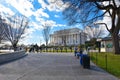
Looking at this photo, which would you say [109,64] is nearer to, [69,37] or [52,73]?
[52,73]

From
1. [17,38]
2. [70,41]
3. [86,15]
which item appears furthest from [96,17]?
[70,41]

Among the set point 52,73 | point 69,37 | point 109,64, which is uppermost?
point 69,37

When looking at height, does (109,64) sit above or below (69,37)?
below

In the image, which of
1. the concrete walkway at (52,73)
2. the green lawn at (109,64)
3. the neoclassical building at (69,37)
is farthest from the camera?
the neoclassical building at (69,37)

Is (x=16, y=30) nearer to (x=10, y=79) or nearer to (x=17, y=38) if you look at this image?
(x=17, y=38)

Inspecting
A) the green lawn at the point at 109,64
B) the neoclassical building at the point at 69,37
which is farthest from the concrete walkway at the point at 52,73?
the neoclassical building at the point at 69,37

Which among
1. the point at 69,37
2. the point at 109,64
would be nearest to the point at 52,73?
the point at 109,64

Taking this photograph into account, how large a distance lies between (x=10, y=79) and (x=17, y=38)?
54.3 m

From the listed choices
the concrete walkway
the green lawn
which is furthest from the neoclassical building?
the concrete walkway

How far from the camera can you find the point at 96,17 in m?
37.1

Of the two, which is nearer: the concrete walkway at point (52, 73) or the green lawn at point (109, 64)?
the concrete walkway at point (52, 73)

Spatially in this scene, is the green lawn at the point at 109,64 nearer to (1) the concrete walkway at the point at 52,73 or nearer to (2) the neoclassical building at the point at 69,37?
(1) the concrete walkway at the point at 52,73

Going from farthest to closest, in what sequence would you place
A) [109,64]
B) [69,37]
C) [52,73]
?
[69,37] < [109,64] < [52,73]

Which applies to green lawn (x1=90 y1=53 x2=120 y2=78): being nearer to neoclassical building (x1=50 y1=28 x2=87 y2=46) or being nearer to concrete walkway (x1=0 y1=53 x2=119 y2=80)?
concrete walkway (x1=0 y1=53 x2=119 y2=80)
